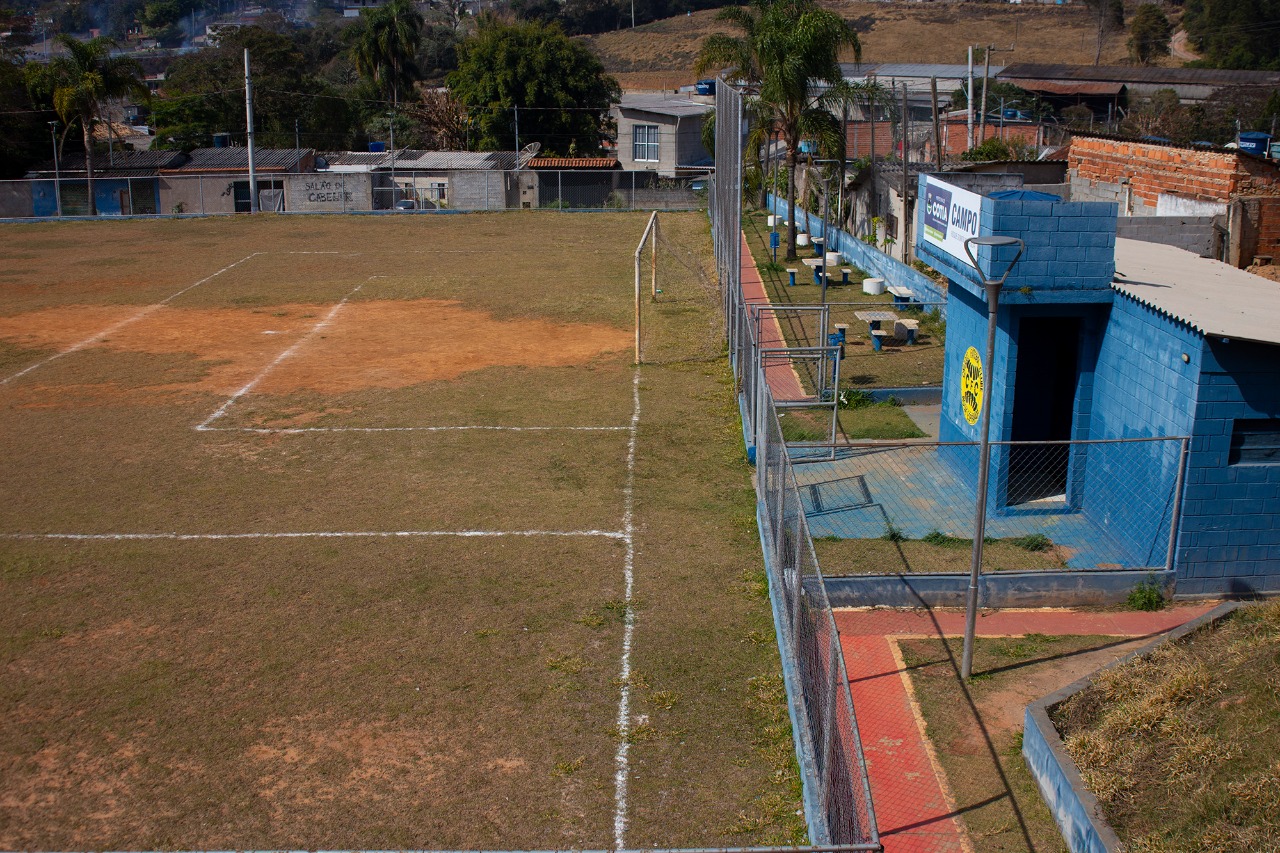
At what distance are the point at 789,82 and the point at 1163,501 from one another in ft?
73.3

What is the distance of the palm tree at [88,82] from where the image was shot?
49312 mm

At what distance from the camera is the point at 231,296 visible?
96.3 feet

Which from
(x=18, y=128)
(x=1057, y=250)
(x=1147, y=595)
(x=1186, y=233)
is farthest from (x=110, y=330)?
(x=18, y=128)

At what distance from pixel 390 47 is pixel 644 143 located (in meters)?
23.0

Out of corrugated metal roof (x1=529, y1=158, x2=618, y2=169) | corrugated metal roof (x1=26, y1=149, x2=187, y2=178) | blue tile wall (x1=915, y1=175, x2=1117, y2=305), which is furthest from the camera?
corrugated metal roof (x1=529, y1=158, x2=618, y2=169)

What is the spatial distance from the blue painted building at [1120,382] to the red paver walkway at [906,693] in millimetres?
1076

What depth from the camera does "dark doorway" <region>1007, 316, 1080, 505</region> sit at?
1455cm

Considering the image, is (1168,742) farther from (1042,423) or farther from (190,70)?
(190,70)

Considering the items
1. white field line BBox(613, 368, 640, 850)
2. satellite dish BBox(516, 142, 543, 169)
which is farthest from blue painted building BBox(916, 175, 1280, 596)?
satellite dish BBox(516, 142, 543, 169)

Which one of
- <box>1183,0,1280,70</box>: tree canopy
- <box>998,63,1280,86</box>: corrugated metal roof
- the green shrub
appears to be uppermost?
<box>1183,0,1280,70</box>: tree canopy

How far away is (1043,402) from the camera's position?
15.1 m

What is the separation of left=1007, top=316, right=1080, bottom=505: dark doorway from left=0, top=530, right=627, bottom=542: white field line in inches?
203

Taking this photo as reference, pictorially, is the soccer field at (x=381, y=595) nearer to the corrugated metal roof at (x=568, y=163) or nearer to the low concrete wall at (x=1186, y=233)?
the low concrete wall at (x=1186, y=233)

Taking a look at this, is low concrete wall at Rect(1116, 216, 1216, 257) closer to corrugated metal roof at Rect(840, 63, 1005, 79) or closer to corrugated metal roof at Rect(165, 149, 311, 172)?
corrugated metal roof at Rect(165, 149, 311, 172)
